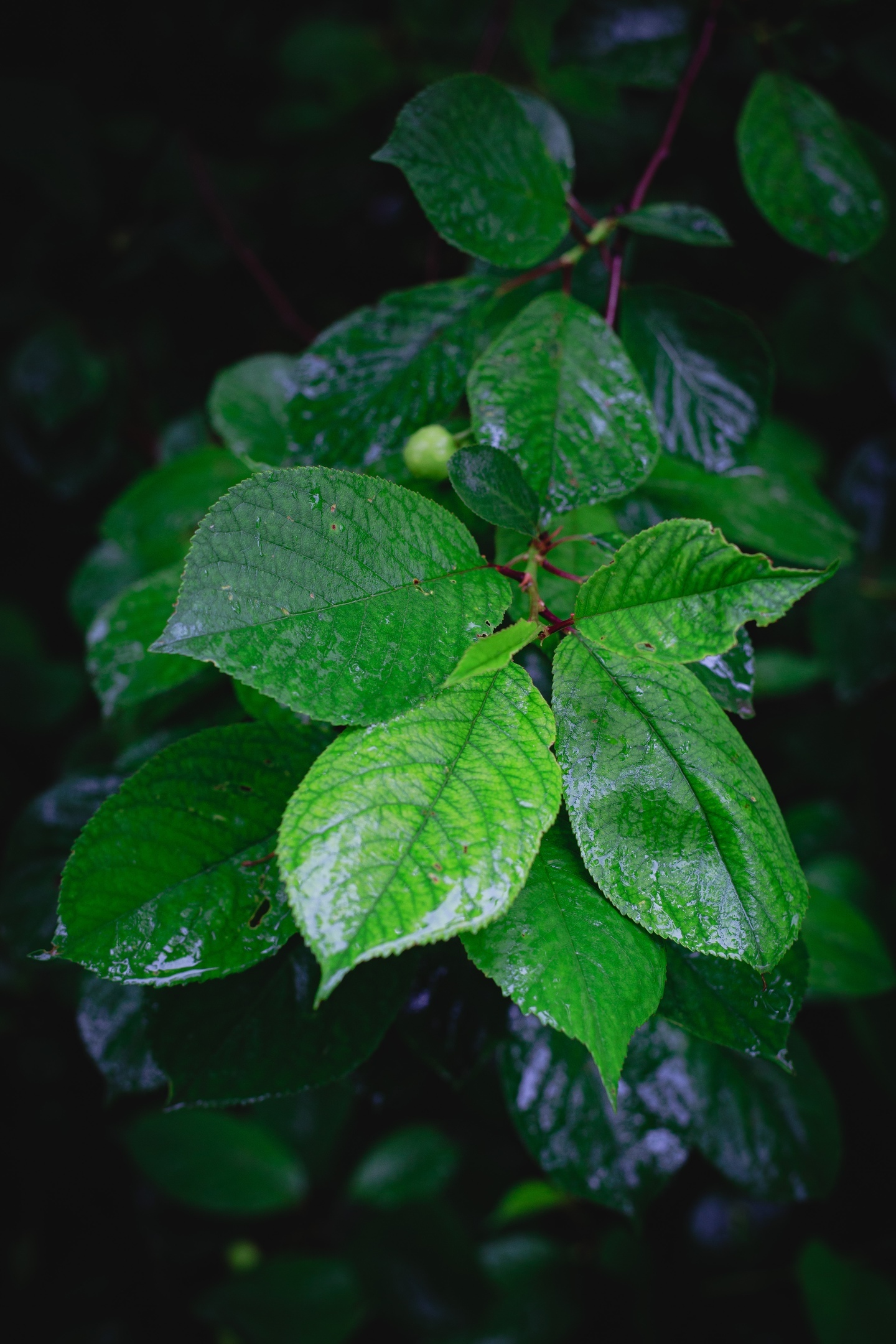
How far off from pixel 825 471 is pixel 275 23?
136 cm

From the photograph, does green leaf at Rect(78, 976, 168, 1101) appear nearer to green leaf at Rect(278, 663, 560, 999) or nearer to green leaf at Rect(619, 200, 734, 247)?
green leaf at Rect(278, 663, 560, 999)

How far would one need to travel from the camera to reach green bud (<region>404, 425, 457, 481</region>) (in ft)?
1.87

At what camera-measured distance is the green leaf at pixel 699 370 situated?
0.65 m

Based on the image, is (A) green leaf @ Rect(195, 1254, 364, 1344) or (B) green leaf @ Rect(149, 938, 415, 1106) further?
(A) green leaf @ Rect(195, 1254, 364, 1344)

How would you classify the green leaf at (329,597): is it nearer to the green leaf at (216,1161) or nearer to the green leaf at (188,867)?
the green leaf at (188,867)

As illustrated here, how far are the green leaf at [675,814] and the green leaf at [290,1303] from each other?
1285mm

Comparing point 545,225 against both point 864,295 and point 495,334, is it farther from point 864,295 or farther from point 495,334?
point 864,295

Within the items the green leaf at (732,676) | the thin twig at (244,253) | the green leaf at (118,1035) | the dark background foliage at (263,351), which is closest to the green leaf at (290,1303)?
the dark background foliage at (263,351)

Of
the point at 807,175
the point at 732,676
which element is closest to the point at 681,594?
the point at 732,676

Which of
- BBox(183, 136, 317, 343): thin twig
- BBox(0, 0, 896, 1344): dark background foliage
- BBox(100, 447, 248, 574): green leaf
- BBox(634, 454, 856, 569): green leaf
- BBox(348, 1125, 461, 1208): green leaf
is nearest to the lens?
BBox(634, 454, 856, 569): green leaf

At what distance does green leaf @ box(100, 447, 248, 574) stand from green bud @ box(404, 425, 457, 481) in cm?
34

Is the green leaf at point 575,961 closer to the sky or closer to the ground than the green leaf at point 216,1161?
closer to the sky

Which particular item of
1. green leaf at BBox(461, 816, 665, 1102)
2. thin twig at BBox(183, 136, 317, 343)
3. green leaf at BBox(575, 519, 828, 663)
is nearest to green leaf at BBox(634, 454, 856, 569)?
green leaf at BBox(575, 519, 828, 663)

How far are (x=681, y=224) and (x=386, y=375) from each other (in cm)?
26
